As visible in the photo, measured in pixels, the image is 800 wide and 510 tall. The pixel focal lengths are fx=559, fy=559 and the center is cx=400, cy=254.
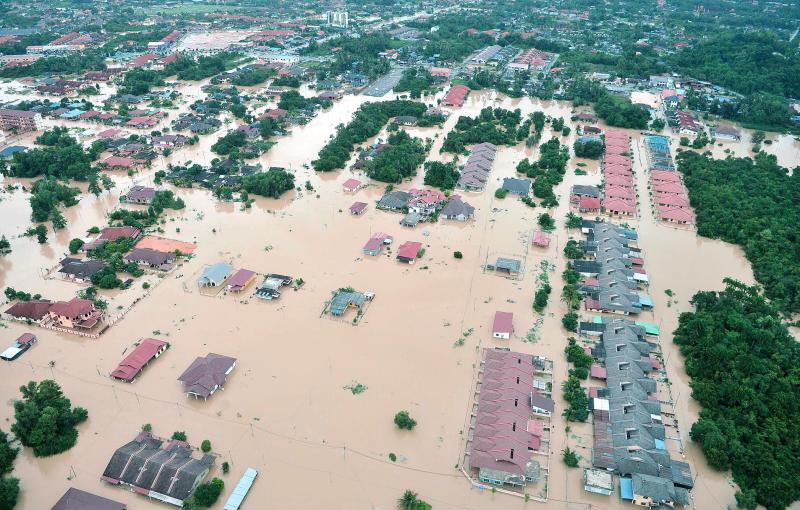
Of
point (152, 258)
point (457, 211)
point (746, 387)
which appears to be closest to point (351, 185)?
point (457, 211)

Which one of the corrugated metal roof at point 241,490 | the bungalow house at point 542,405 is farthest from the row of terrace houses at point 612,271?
the corrugated metal roof at point 241,490

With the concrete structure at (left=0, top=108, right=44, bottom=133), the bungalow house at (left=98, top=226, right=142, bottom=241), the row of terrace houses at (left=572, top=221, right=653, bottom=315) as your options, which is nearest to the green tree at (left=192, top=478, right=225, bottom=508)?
the row of terrace houses at (left=572, top=221, right=653, bottom=315)

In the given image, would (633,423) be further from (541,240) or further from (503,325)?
(541,240)

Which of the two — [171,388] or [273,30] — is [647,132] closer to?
[171,388]

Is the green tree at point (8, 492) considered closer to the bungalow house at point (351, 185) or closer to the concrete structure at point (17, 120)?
the bungalow house at point (351, 185)

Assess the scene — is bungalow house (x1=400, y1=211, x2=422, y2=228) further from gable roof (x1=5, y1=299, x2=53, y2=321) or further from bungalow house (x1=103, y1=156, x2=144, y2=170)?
bungalow house (x1=103, y1=156, x2=144, y2=170)

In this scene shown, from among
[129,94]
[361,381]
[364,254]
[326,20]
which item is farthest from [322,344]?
[326,20]
